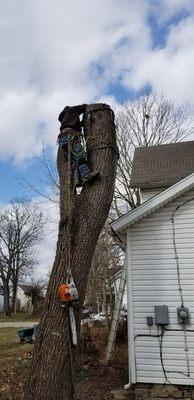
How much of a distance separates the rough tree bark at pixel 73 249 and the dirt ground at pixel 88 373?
9.05 feet

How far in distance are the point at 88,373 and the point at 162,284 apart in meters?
3.08

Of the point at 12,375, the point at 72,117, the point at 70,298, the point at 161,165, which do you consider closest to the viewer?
the point at 70,298

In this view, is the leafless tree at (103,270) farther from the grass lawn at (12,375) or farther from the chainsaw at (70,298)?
the chainsaw at (70,298)

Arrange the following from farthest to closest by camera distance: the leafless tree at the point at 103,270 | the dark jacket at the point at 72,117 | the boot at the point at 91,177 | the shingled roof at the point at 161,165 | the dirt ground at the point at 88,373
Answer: the leafless tree at the point at 103,270 → the shingled roof at the point at 161,165 → the dirt ground at the point at 88,373 → the dark jacket at the point at 72,117 → the boot at the point at 91,177

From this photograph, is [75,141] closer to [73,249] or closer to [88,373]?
[73,249]

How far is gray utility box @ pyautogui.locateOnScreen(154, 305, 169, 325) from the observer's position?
7297mm

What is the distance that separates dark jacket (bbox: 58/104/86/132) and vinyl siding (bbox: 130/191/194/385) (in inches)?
131

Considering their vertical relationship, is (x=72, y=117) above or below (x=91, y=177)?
above

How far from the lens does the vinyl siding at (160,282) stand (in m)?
7.23

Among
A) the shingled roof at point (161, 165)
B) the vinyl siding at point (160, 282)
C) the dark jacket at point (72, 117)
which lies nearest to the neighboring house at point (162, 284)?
the vinyl siding at point (160, 282)

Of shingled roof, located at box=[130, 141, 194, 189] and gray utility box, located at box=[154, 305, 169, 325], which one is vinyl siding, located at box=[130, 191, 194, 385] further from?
shingled roof, located at box=[130, 141, 194, 189]

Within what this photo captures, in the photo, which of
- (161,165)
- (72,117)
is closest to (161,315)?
(72,117)

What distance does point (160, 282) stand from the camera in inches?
301

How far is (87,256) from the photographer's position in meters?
4.64
